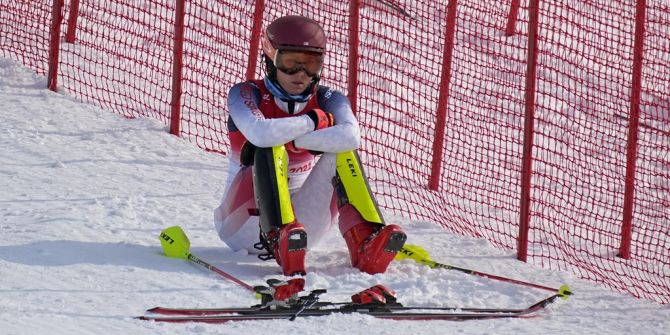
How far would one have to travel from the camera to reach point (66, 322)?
18.7ft

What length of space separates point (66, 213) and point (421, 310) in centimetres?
222

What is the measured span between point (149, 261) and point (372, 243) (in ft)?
3.67

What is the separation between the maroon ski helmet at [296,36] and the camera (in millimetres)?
6859

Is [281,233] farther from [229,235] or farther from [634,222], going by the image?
[634,222]

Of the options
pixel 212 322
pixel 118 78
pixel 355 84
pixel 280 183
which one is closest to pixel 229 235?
pixel 280 183

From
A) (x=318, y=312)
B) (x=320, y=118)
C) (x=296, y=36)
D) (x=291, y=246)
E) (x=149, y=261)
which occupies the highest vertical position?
(x=296, y=36)

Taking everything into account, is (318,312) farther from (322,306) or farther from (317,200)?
(317,200)

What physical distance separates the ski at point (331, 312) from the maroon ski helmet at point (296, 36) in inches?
55.8

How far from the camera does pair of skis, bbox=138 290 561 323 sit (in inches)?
233

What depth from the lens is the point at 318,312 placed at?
6.10m

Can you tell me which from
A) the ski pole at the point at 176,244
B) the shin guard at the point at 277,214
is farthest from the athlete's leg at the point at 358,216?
the ski pole at the point at 176,244

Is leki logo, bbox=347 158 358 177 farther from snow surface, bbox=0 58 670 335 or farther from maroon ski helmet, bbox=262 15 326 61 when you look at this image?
maroon ski helmet, bbox=262 15 326 61

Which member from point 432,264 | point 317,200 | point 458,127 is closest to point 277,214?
point 317,200

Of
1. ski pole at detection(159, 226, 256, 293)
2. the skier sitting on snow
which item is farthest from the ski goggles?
ski pole at detection(159, 226, 256, 293)
